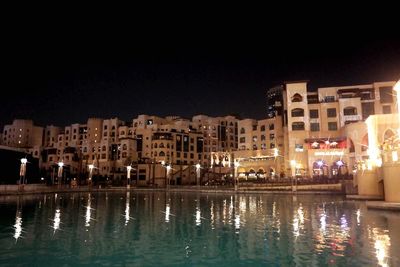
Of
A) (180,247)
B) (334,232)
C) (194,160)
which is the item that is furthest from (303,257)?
(194,160)

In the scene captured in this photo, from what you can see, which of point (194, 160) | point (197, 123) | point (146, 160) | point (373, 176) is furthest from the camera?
point (197, 123)

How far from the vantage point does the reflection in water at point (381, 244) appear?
1348 cm

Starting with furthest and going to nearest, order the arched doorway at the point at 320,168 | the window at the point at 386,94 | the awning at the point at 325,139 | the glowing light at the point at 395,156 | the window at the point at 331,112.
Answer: the window at the point at 331,112
the window at the point at 386,94
the arched doorway at the point at 320,168
the awning at the point at 325,139
the glowing light at the point at 395,156

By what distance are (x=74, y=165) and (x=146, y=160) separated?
27.2 metres

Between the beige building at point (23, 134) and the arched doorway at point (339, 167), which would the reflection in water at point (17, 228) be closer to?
the arched doorway at point (339, 167)

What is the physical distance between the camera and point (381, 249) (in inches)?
601

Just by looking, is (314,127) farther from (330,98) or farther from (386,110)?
(386,110)

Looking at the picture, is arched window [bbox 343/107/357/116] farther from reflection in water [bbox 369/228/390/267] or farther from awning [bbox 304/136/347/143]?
reflection in water [bbox 369/228/390/267]

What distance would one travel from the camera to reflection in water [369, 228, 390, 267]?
13484 mm

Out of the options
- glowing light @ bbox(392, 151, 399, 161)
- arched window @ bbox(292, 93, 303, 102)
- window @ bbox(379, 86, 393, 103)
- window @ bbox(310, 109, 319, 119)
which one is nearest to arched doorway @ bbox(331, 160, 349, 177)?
window @ bbox(310, 109, 319, 119)

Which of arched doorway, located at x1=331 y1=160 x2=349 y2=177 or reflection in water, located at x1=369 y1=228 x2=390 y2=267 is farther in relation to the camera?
arched doorway, located at x1=331 y1=160 x2=349 y2=177

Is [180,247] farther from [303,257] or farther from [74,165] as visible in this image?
[74,165]

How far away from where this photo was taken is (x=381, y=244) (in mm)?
16406

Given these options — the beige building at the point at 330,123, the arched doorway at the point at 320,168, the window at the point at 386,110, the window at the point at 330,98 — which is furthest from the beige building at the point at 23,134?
the window at the point at 386,110
